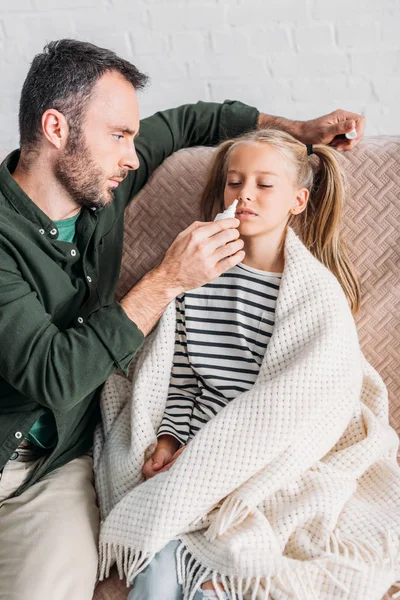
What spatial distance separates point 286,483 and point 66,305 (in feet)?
1.88

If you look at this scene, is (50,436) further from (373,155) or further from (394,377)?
(373,155)

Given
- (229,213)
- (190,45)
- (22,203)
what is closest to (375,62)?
(190,45)

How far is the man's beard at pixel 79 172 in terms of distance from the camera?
1.46m

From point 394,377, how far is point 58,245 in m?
0.79

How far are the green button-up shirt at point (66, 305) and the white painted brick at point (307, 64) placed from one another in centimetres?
37

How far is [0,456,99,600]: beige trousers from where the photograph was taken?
1250 mm

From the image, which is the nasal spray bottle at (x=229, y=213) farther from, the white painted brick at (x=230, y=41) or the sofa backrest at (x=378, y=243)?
the white painted brick at (x=230, y=41)

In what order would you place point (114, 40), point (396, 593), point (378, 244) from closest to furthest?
point (396, 593) < point (378, 244) < point (114, 40)

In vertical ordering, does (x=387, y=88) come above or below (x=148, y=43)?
below

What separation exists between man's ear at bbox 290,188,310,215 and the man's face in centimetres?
37

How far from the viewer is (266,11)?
6.45 feet

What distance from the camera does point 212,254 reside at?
4.55ft

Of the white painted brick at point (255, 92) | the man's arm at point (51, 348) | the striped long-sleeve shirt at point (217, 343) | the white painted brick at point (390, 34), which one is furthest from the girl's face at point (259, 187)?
the white painted brick at point (390, 34)

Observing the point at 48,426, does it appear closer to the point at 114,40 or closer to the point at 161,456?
the point at 161,456
